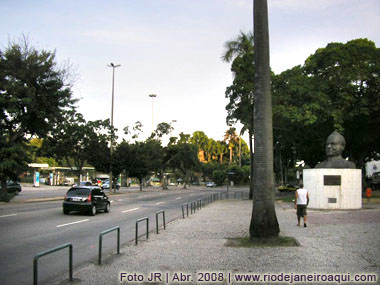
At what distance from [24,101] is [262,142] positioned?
19.7m

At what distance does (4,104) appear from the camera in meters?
26.3

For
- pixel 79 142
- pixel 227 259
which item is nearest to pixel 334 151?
pixel 227 259

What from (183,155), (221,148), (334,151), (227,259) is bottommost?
(227,259)

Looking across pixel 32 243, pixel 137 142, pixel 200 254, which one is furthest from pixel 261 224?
pixel 137 142

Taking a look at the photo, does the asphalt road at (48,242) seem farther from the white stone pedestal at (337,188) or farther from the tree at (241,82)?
the tree at (241,82)

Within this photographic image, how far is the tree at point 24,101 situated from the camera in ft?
86.1

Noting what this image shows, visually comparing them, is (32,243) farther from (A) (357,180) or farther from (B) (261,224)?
(A) (357,180)

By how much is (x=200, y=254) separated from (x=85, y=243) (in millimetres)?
4120

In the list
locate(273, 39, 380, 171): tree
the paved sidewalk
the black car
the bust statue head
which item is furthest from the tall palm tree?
locate(273, 39, 380, 171): tree

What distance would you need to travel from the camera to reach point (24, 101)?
25938 mm

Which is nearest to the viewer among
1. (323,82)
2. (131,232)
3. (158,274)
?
(158,274)

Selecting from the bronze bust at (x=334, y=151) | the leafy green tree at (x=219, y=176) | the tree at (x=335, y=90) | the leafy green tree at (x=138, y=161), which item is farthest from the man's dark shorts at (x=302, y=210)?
the leafy green tree at (x=219, y=176)

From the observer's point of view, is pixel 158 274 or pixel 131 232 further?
pixel 131 232

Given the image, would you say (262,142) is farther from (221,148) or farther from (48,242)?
(221,148)
